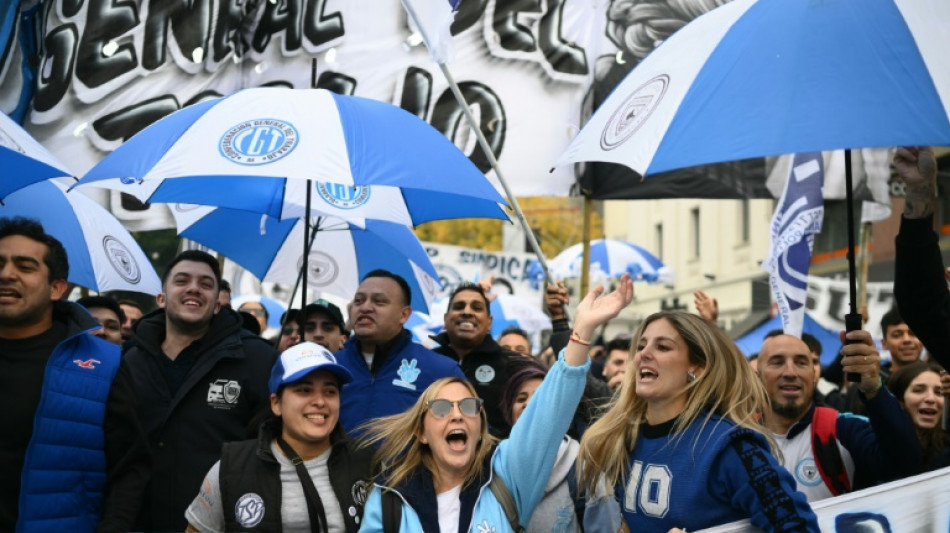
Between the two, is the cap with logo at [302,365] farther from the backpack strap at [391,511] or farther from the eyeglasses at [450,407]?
the backpack strap at [391,511]

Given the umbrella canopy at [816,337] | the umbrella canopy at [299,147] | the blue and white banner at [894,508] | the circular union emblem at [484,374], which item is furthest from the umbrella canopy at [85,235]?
the umbrella canopy at [816,337]

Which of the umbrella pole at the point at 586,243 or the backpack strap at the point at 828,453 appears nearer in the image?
the backpack strap at the point at 828,453

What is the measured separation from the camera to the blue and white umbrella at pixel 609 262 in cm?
1784

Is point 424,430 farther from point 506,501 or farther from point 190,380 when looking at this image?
point 190,380

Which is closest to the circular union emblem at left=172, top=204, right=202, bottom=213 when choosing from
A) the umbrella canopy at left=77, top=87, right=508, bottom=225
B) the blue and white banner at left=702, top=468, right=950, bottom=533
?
the umbrella canopy at left=77, top=87, right=508, bottom=225

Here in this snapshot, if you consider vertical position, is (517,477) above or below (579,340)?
below

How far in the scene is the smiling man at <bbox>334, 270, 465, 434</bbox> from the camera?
6.19 meters

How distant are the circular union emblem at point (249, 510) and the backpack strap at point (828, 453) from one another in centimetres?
238

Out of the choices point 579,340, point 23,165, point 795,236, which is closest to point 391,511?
point 579,340

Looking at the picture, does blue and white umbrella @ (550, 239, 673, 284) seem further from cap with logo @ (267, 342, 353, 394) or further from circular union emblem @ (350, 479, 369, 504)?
circular union emblem @ (350, 479, 369, 504)

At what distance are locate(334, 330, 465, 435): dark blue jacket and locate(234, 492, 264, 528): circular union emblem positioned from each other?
61.2 inches

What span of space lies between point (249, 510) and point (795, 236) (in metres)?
4.80

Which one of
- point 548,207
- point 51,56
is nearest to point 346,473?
point 51,56

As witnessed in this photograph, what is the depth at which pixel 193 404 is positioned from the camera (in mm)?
5656
